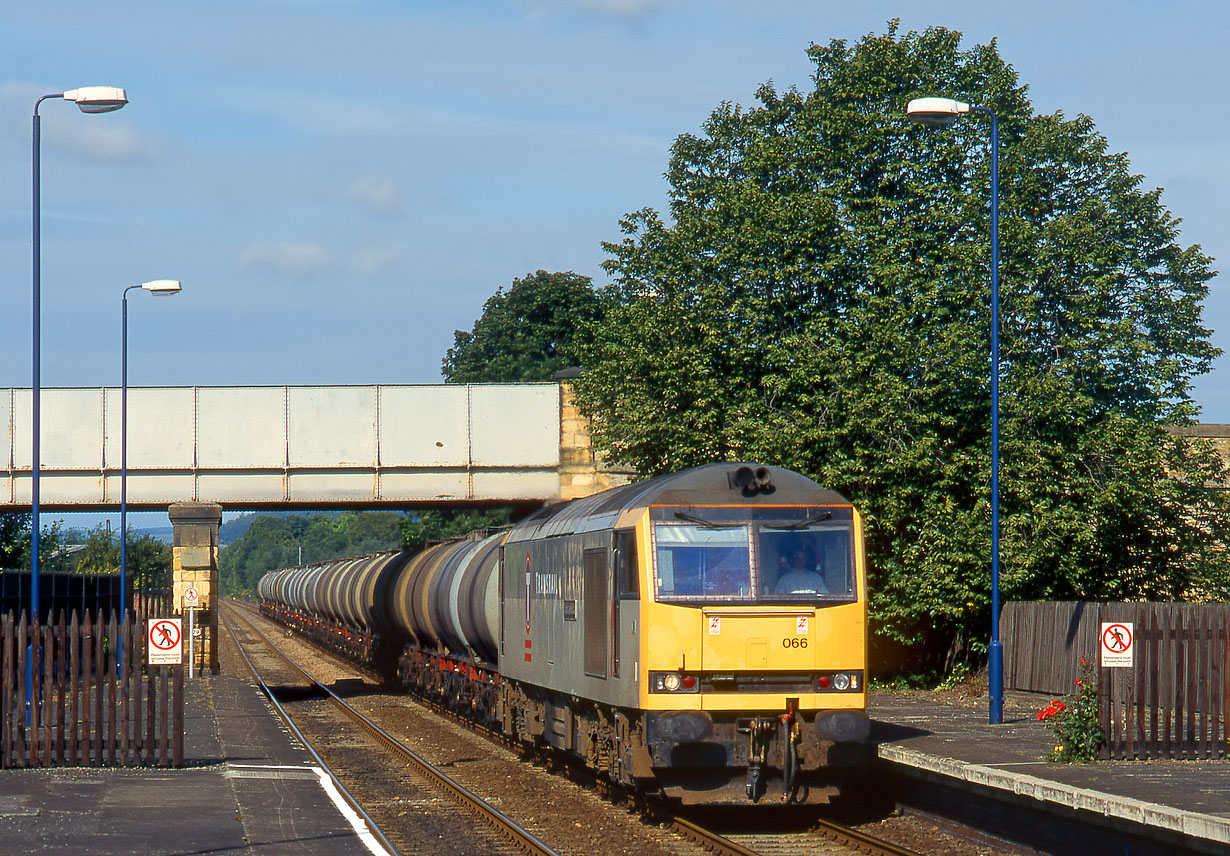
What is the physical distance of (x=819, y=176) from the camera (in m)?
31.0

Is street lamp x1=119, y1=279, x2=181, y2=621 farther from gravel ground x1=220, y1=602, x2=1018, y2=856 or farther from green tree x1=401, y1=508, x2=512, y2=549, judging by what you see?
green tree x1=401, y1=508, x2=512, y2=549

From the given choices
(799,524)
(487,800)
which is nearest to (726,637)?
(799,524)

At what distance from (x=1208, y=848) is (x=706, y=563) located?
5.47 m

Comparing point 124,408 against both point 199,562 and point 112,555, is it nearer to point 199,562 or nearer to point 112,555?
point 199,562

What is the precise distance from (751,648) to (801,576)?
0.91 meters

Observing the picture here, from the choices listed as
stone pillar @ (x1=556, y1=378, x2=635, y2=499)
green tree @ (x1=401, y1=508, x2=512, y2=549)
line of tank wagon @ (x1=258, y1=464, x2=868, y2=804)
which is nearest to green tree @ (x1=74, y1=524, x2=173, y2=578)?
green tree @ (x1=401, y1=508, x2=512, y2=549)

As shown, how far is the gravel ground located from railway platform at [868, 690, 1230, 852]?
2.15 feet

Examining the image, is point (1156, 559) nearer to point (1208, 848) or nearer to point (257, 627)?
point (1208, 848)

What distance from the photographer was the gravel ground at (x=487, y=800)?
14.3m

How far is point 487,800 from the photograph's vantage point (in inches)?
690

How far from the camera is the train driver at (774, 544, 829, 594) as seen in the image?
1483 centimetres

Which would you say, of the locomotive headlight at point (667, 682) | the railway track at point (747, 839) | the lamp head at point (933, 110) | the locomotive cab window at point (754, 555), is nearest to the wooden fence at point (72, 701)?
the railway track at point (747, 839)

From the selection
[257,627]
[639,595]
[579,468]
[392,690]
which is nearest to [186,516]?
[392,690]

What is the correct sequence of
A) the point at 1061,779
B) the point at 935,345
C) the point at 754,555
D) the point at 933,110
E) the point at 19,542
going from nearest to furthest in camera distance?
the point at 1061,779 < the point at 754,555 < the point at 933,110 < the point at 935,345 < the point at 19,542
